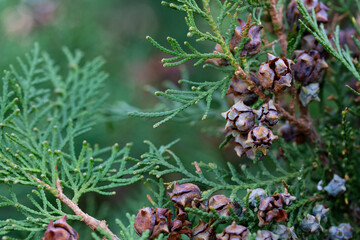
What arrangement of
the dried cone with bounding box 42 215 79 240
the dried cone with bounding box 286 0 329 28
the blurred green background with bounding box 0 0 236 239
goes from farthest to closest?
the blurred green background with bounding box 0 0 236 239
the dried cone with bounding box 286 0 329 28
the dried cone with bounding box 42 215 79 240

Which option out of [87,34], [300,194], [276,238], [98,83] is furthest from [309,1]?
[87,34]

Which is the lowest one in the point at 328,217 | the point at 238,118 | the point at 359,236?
the point at 359,236

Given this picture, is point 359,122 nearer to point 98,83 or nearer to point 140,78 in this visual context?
point 98,83

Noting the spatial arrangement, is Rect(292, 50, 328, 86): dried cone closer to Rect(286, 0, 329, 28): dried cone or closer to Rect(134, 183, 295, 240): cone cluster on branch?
Rect(286, 0, 329, 28): dried cone

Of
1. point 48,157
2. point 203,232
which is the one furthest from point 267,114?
point 48,157

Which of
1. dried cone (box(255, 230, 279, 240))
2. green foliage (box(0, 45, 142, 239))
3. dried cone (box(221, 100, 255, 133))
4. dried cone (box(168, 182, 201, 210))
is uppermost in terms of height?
green foliage (box(0, 45, 142, 239))

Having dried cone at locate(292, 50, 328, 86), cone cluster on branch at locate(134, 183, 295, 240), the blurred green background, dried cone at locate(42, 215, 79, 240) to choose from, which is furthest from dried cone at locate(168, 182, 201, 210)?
the blurred green background

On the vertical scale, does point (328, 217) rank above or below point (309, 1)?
below
